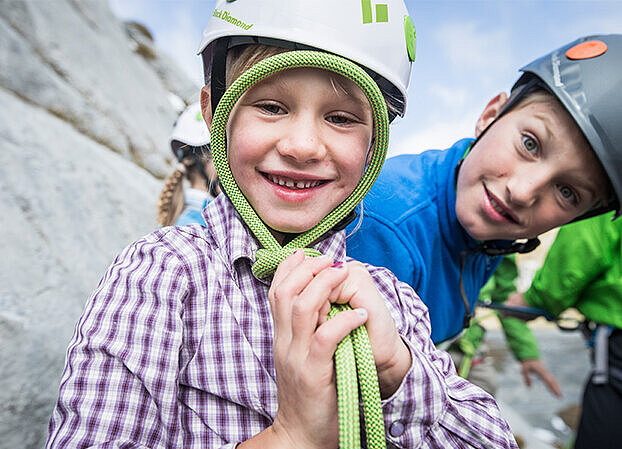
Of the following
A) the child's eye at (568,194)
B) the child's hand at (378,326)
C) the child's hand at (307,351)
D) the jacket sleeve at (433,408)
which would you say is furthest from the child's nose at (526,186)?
the child's hand at (307,351)

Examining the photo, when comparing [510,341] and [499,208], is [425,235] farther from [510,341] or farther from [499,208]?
[510,341]

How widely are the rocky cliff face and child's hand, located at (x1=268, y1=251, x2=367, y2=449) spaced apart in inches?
73.0

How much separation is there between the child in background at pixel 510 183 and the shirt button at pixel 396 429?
64 centimetres

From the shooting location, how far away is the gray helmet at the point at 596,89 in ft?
5.14

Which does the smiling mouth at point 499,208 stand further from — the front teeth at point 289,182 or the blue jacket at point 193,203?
the blue jacket at point 193,203

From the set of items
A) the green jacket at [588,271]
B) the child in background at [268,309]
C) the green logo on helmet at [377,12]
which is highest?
the green logo on helmet at [377,12]

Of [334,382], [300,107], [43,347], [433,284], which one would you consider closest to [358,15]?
[300,107]

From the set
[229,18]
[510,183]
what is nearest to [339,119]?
[229,18]

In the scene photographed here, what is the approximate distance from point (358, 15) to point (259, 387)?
1.02m

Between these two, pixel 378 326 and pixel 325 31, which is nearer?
pixel 378 326

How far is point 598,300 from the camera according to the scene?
2572 mm

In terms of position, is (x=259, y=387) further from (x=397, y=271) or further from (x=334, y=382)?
(x=397, y=271)

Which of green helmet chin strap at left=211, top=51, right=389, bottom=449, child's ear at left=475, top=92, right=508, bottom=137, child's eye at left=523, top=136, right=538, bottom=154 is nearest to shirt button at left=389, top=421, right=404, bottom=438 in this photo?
green helmet chin strap at left=211, top=51, right=389, bottom=449

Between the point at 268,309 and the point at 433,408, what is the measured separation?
1.52 feet
